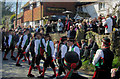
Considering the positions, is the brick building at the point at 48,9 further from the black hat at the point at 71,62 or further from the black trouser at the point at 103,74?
the black hat at the point at 71,62

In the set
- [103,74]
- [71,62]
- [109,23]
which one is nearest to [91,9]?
[109,23]

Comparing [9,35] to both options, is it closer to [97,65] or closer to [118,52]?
[118,52]

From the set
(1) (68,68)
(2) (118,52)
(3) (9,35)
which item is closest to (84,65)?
(2) (118,52)

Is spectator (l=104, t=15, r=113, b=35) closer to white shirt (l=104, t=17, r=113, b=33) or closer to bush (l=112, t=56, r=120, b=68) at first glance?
white shirt (l=104, t=17, r=113, b=33)

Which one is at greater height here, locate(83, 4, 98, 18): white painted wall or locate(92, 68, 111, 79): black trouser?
locate(83, 4, 98, 18): white painted wall

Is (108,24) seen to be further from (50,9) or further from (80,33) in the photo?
(50,9)

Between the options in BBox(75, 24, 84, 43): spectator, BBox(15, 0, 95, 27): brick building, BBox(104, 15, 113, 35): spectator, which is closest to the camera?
BBox(104, 15, 113, 35): spectator

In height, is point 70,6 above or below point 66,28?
above

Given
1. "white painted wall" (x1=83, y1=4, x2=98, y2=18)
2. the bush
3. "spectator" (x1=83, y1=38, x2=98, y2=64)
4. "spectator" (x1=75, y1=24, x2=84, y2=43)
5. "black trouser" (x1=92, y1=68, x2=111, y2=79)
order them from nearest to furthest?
"black trouser" (x1=92, y1=68, x2=111, y2=79) < the bush < "spectator" (x1=83, y1=38, x2=98, y2=64) < "spectator" (x1=75, y1=24, x2=84, y2=43) < "white painted wall" (x1=83, y1=4, x2=98, y2=18)

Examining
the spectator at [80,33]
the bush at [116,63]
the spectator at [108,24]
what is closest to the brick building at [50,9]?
the spectator at [80,33]

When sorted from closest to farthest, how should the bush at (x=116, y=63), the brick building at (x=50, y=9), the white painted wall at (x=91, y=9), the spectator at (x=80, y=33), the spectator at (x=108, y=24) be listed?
the bush at (x=116, y=63), the spectator at (x=108, y=24), the spectator at (x=80, y=33), the white painted wall at (x=91, y=9), the brick building at (x=50, y=9)

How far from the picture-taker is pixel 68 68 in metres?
2.89

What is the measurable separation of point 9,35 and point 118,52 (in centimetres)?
689

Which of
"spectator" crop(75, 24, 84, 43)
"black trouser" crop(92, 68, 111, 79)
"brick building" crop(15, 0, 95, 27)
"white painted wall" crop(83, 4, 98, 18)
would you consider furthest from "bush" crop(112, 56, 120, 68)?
"brick building" crop(15, 0, 95, 27)
